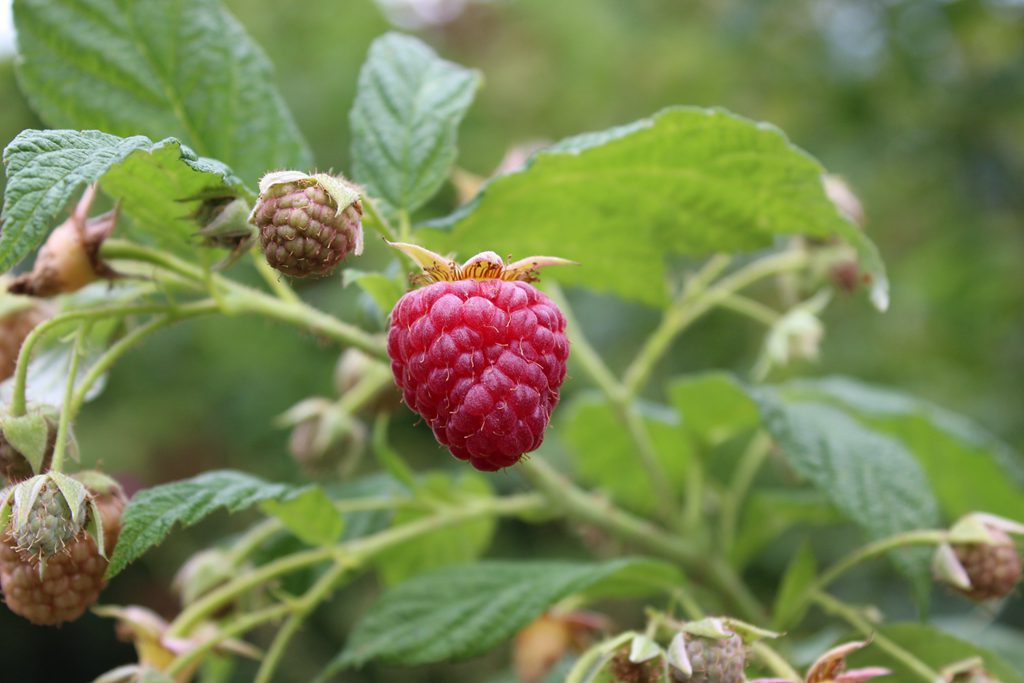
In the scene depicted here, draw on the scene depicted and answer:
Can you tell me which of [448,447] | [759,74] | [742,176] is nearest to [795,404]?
[742,176]

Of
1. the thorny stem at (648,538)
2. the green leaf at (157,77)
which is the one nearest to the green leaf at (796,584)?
the thorny stem at (648,538)

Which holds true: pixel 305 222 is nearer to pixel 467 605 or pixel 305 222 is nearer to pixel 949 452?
pixel 467 605

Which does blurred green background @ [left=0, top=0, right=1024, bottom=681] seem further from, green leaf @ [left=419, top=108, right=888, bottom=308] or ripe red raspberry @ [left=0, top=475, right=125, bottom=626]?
ripe red raspberry @ [left=0, top=475, right=125, bottom=626]

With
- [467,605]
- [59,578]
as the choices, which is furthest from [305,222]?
[467,605]

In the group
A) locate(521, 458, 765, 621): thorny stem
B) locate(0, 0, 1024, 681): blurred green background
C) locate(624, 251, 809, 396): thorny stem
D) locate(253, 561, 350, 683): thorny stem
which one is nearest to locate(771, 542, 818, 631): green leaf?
locate(521, 458, 765, 621): thorny stem

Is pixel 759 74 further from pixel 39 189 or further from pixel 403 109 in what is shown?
pixel 39 189
